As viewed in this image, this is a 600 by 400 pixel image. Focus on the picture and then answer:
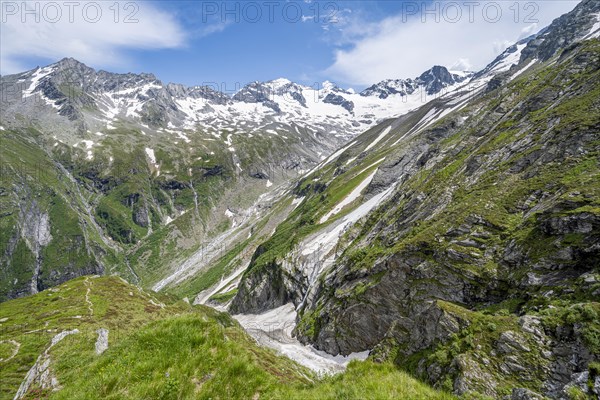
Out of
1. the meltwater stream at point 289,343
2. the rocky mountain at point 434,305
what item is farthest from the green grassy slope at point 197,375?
the meltwater stream at point 289,343

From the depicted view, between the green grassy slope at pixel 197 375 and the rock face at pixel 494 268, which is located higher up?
the green grassy slope at pixel 197 375

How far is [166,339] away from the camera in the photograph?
10.3m

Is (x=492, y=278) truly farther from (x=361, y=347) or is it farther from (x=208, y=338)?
(x=208, y=338)

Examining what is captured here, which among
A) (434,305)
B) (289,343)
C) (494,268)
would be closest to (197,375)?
(434,305)

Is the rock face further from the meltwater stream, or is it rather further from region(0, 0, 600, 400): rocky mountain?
the meltwater stream

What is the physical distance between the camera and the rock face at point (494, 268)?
1758 cm

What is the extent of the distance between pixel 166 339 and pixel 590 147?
43210 mm

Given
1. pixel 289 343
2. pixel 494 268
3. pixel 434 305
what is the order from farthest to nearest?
pixel 289 343 → pixel 494 268 → pixel 434 305

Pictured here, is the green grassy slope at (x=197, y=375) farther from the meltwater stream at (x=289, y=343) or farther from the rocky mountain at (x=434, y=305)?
the meltwater stream at (x=289, y=343)

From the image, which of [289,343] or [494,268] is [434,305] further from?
[289,343]

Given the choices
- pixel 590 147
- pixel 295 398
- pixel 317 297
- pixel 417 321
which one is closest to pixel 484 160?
pixel 590 147

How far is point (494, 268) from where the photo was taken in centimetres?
3175

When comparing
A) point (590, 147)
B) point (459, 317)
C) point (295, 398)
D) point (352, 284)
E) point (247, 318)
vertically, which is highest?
point (295, 398)

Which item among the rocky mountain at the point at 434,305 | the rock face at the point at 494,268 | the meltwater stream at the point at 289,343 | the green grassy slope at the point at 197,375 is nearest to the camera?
the green grassy slope at the point at 197,375
